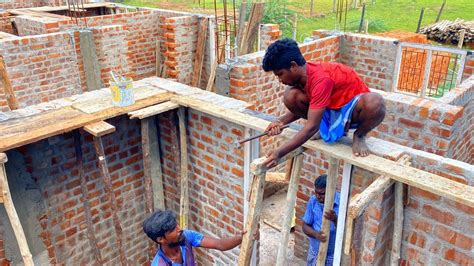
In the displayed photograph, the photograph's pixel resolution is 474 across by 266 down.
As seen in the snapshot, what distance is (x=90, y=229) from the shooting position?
4105 mm

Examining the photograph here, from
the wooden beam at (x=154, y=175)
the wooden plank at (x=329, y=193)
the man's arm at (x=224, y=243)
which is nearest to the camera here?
the wooden plank at (x=329, y=193)

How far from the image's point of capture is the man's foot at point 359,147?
2793 millimetres

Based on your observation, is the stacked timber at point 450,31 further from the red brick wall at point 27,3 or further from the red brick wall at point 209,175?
the red brick wall at point 209,175

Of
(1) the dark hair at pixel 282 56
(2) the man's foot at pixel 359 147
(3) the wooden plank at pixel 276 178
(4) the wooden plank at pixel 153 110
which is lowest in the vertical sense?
(3) the wooden plank at pixel 276 178

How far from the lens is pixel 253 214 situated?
290cm

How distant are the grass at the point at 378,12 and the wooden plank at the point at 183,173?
13.4 m

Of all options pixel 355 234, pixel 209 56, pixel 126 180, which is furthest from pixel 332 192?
pixel 209 56

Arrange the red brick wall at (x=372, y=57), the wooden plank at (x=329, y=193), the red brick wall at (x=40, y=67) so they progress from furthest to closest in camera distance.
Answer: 1. the red brick wall at (x=372, y=57)
2. the red brick wall at (x=40, y=67)
3. the wooden plank at (x=329, y=193)

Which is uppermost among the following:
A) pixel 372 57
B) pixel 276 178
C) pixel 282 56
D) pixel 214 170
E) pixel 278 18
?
pixel 282 56

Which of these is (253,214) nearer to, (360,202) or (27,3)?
(360,202)

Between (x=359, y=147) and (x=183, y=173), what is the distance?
80.4 inches

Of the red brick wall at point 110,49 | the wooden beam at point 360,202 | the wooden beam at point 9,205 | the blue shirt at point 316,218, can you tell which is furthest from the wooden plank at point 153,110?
the red brick wall at point 110,49

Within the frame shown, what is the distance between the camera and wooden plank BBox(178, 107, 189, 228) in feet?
13.6

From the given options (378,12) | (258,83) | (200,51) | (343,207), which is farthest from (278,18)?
(343,207)
